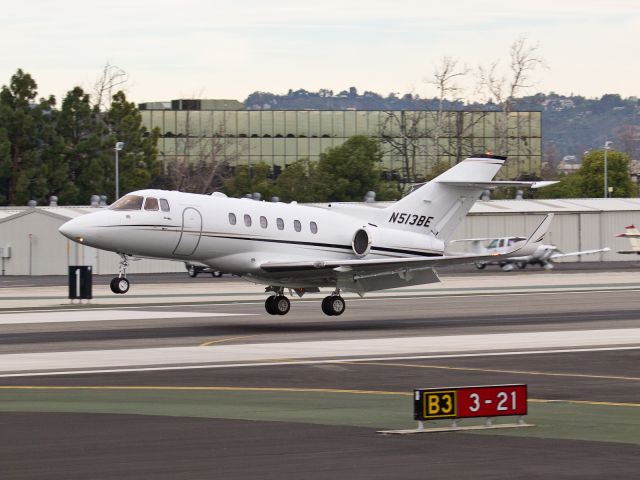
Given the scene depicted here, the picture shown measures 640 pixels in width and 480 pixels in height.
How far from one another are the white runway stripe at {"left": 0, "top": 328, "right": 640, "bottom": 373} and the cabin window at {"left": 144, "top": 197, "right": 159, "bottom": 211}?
6298mm

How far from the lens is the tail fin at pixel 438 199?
40.1 metres

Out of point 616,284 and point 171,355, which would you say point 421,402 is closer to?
point 171,355

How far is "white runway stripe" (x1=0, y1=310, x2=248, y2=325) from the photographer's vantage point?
38844 mm

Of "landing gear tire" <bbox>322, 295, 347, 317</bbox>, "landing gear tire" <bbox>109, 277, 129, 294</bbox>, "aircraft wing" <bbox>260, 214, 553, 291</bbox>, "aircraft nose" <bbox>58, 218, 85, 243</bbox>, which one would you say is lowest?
"landing gear tire" <bbox>322, 295, 347, 317</bbox>

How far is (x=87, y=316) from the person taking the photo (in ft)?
133

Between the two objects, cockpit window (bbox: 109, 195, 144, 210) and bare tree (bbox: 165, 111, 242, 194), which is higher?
bare tree (bbox: 165, 111, 242, 194)

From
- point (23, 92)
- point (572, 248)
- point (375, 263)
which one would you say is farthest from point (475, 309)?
point (23, 92)

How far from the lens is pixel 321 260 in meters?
37.2

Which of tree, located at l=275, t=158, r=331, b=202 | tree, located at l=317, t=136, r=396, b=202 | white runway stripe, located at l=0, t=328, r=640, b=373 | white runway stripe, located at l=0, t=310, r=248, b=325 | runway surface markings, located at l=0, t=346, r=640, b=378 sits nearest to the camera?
runway surface markings, located at l=0, t=346, r=640, b=378

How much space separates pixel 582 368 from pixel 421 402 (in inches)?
369

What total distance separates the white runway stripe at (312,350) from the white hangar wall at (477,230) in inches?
1743

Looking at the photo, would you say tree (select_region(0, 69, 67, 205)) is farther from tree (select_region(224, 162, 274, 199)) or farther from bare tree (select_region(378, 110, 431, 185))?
bare tree (select_region(378, 110, 431, 185))

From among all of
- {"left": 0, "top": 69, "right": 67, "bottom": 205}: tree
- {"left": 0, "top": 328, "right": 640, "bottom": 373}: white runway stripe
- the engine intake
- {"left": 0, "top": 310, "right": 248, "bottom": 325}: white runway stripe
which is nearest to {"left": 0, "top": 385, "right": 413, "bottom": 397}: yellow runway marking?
{"left": 0, "top": 328, "right": 640, "bottom": 373}: white runway stripe

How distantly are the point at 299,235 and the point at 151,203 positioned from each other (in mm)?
4861
